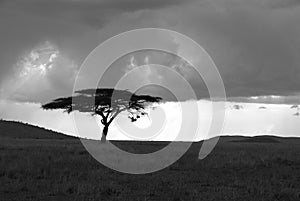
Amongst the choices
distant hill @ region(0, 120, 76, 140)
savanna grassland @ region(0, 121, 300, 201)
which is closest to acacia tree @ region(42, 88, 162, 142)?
distant hill @ region(0, 120, 76, 140)

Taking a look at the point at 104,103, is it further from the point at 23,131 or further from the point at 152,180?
the point at 152,180

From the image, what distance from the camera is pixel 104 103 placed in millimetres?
64125

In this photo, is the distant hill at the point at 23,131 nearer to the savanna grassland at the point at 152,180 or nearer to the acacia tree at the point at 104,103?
the acacia tree at the point at 104,103

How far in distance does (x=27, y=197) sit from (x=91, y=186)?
2534 mm

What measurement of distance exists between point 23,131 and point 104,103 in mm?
17923

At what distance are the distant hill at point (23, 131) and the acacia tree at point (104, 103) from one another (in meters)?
6.48

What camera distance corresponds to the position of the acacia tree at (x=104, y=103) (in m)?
64.2

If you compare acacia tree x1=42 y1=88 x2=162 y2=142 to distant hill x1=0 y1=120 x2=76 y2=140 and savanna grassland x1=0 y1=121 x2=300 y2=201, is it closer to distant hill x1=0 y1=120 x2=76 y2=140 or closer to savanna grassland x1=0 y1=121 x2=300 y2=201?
distant hill x1=0 y1=120 x2=76 y2=140

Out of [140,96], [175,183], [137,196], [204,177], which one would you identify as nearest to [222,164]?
[204,177]

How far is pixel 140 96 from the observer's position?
6612cm

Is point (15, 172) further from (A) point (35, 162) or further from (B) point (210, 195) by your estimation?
(B) point (210, 195)

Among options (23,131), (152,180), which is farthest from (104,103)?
(152,180)

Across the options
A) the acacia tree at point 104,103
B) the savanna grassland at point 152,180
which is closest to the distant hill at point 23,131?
the acacia tree at point 104,103

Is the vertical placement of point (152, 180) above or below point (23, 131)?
below
